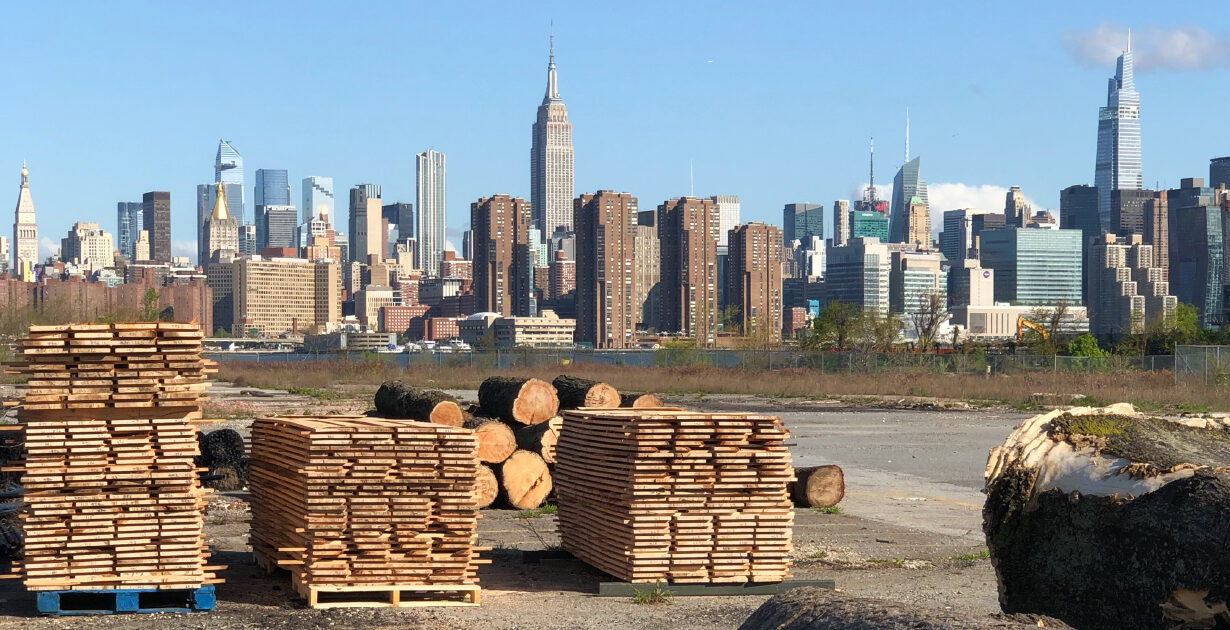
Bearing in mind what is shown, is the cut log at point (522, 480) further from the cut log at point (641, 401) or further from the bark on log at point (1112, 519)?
the bark on log at point (1112, 519)

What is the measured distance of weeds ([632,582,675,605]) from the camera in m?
12.0

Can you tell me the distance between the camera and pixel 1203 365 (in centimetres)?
5366

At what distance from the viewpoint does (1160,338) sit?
287 feet

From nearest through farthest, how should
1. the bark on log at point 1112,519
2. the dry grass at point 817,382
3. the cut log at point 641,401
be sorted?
the bark on log at point 1112,519
the cut log at point 641,401
the dry grass at point 817,382

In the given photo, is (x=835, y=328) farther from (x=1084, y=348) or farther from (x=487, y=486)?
(x=487, y=486)

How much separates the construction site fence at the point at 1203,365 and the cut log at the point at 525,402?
116 feet

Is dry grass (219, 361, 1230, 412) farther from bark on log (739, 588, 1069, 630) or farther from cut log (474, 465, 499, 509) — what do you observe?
bark on log (739, 588, 1069, 630)

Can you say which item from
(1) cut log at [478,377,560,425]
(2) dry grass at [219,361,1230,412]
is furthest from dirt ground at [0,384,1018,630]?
(2) dry grass at [219,361,1230,412]

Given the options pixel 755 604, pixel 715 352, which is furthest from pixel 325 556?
pixel 715 352

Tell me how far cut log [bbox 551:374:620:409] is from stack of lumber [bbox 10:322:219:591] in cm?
941

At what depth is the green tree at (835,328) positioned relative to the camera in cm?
9081

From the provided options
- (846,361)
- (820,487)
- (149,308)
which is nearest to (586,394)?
(820,487)

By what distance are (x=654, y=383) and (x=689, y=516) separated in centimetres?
4789

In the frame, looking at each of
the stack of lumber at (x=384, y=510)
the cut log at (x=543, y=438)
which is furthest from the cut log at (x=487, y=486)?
the stack of lumber at (x=384, y=510)
